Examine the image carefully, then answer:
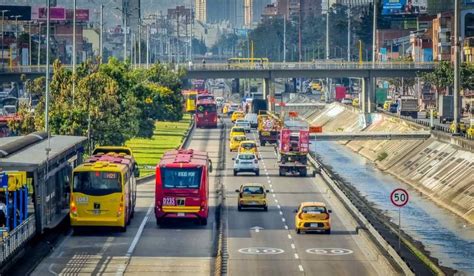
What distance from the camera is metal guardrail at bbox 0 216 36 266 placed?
5219cm

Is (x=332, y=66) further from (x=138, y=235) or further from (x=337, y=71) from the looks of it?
(x=138, y=235)

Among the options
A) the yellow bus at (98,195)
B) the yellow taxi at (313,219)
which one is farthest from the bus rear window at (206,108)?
the yellow bus at (98,195)

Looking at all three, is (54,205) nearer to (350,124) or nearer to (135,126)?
(135,126)

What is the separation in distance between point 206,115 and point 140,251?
119 m

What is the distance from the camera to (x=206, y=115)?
18138 cm

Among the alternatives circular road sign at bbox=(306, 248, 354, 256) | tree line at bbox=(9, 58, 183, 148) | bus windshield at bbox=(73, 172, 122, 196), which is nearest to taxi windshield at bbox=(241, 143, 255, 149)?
tree line at bbox=(9, 58, 183, 148)

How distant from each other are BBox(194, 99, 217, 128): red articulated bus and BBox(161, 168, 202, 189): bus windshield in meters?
110

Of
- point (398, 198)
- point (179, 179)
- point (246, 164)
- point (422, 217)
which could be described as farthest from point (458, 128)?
point (398, 198)

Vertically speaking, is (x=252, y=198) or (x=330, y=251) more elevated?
(x=252, y=198)

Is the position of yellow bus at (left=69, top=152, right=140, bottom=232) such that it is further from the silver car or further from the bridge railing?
the bridge railing

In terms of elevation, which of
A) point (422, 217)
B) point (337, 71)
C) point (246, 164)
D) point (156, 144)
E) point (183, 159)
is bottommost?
point (422, 217)

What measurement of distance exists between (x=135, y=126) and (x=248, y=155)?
29.9 feet

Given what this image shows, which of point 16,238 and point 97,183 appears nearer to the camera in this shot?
point 16,238

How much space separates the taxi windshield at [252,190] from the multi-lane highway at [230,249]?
1.12 m
